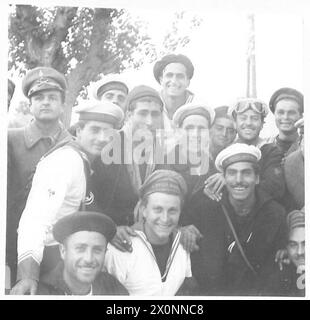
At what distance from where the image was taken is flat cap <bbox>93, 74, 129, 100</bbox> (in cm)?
472

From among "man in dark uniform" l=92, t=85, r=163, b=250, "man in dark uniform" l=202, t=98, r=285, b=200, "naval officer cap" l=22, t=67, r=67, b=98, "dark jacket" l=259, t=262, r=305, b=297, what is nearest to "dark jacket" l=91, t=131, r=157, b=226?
"man in dark uniform" l=92, t=85, r=163, b=250

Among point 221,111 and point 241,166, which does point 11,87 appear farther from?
point 241,166

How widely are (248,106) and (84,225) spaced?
51.0 inches

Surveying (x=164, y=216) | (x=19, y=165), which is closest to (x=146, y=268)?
(x=164, y=216)

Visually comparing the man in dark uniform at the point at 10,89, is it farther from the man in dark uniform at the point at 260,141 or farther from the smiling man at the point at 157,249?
the man in dark uniform at the point at 260,141

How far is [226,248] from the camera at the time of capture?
4.80m

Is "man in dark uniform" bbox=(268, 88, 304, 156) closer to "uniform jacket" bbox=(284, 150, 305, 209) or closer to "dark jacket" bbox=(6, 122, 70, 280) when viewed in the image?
"uniform jacket" bbox=(284, 150, 305, 209)

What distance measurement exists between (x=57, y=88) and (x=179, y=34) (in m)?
0.84

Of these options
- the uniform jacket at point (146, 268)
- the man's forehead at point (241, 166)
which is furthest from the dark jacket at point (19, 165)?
the man's forehead at point (241, 166)

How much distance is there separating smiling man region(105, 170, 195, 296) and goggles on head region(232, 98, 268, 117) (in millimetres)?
591

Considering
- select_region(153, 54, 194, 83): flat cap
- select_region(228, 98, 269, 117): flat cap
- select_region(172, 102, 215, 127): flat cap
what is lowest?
select_region(172, 102, 215, 127): flat cap

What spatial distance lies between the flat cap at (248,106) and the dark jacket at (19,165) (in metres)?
1.11

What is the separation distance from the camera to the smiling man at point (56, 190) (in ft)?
14.9

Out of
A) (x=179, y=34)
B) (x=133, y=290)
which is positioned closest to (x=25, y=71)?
(x=179, y=34)
